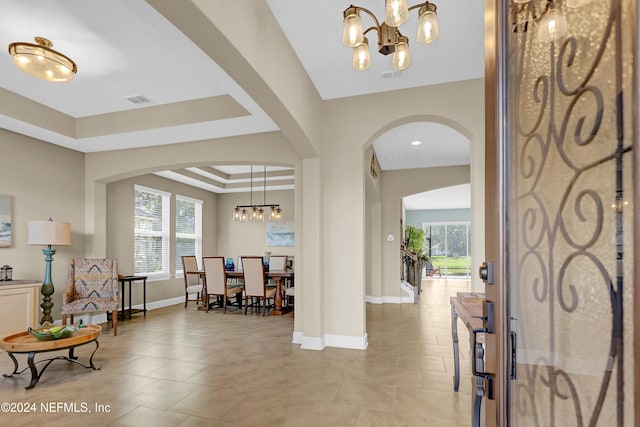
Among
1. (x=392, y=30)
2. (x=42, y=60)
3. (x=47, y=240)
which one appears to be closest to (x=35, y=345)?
(x=47, y=240)

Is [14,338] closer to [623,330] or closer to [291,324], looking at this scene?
[291,324]

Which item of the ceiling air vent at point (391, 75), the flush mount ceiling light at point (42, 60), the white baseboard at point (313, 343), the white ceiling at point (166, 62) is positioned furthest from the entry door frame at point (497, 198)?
the flush mount ceiling light at point (42, 60)

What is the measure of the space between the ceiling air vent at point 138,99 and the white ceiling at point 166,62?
0.06 m

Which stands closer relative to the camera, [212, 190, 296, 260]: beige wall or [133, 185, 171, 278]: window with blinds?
[133, 185, 171, 278]: window with blinds

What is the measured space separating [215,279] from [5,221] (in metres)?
3.15

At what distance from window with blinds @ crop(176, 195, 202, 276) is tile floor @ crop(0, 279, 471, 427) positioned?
3235 mm

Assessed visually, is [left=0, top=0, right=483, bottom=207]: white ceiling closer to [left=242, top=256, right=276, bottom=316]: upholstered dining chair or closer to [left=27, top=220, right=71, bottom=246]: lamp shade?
[left=27, top=220, right=71, bottom=246]: lamp shade

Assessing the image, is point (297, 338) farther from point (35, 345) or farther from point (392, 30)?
point (392, 30)

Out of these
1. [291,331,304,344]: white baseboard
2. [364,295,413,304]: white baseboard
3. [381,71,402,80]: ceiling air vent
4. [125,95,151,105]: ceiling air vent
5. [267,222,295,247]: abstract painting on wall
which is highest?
[381,71,402,80]: ceiling air vent

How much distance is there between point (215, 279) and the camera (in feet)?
21.6

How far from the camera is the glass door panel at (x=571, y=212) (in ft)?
2.06

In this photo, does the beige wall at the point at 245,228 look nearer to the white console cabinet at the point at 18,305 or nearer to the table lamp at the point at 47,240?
the table lamp at the point at 47,240

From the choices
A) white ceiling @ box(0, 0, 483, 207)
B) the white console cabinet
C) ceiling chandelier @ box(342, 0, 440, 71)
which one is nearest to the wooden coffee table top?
the white console cabinet

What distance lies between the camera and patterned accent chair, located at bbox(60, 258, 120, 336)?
15.9ft
